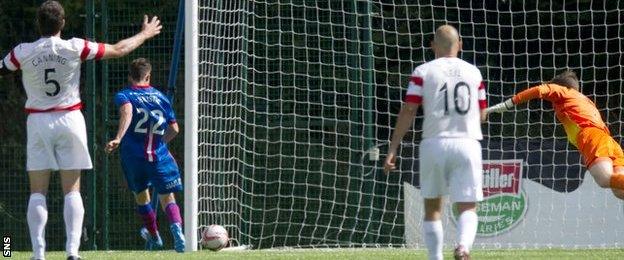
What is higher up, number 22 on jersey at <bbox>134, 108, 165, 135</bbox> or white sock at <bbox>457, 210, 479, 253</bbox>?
number 22 on jersey at <bbox>134, 108, 165, 135</bbox>

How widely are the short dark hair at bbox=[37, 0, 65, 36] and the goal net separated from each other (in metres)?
4.71

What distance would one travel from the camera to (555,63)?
14719mm

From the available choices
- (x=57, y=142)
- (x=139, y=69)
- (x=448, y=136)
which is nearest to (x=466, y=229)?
(x=448, y=136)

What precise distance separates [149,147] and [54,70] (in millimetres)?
3675

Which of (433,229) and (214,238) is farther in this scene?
(214,238)

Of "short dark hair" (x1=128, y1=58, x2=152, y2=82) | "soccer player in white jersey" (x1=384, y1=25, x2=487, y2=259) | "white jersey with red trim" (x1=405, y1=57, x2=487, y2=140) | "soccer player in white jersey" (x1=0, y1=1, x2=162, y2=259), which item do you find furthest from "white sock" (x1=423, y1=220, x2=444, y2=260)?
"short dark hair" (x1=128, y1=58, x2=152, y2=82)

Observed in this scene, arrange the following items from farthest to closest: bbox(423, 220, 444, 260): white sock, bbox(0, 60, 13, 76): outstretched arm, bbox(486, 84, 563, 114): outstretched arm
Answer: bbox(486, 84, 563, 114): outstretched arm, bbox(0, 60, 13, 76): outstretched arm, bbox(423, 220, 444, 260): white sock

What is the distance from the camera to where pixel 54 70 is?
870 centimetres

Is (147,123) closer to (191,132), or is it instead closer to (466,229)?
(191,132)

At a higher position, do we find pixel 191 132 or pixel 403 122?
pixel 403 122

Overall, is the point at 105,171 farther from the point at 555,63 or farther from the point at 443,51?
the point at 443,51

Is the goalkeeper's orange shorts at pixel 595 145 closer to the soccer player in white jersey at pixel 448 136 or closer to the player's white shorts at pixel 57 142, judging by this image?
the soccer player in white jersey at pixel 448 136

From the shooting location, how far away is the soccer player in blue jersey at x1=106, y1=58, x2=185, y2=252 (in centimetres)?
1206

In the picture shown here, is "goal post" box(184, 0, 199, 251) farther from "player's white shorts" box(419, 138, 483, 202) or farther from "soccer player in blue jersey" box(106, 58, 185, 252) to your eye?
"player's white shorts" box(419, 138, 483, 202)
